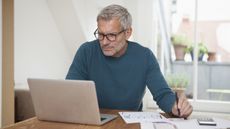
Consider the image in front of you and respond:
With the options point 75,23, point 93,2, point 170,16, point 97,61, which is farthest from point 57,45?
point 97,61

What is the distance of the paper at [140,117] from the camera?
53.0 inches

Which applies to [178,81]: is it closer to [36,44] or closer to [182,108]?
[36,44]

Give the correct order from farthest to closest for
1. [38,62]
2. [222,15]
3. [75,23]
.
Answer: [222,15] → [75,23] → [38,62]

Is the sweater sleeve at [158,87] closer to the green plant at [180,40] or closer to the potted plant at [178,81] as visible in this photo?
the potted plant at [178,81]

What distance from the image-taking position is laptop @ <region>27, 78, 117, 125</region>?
1226mm

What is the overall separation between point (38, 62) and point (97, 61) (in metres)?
1.52

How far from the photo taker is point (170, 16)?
405 cm

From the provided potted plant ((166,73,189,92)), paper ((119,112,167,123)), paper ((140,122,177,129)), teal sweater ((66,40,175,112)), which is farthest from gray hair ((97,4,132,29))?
potted plant ((166,73,189,92))

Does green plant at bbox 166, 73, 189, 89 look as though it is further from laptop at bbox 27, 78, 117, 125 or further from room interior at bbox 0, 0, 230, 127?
laptop at bbox 27, 78, 117, 125

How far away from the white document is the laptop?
3.8 inches

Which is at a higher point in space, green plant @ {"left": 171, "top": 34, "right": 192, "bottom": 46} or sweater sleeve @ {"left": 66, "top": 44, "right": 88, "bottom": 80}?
sweater sleeve @ {"left": 66, "top": 44, "right": 88, "bottom": 80}

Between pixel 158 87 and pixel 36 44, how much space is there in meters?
1.82

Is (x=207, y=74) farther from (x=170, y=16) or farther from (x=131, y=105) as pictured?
(x=131, y=105)

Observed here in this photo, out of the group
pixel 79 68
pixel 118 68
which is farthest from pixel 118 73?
pixel 79 68
